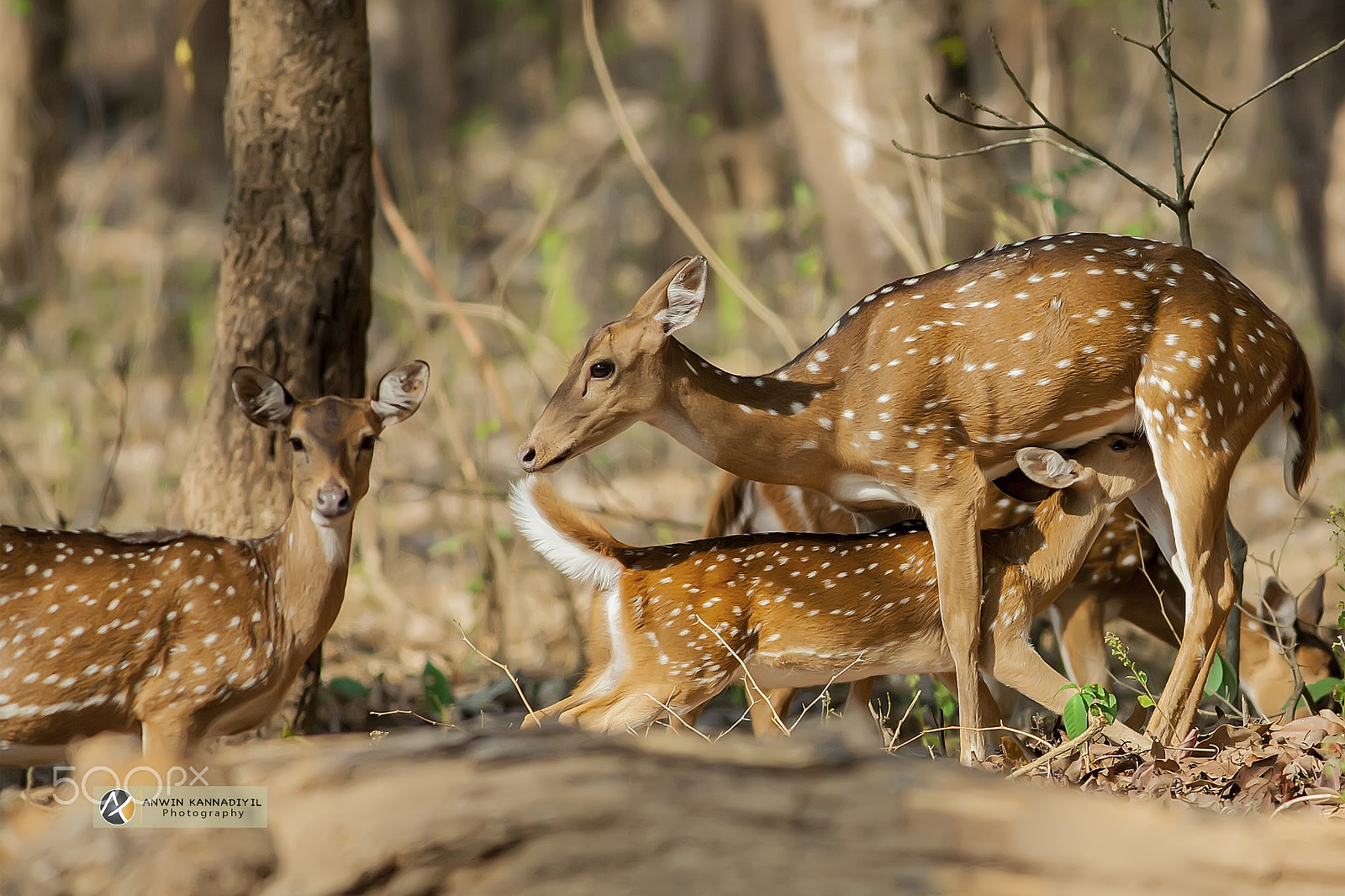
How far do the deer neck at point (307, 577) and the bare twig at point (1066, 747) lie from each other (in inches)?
84.3

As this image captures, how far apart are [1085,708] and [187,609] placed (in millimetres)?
2754

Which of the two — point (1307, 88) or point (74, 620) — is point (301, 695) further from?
point (1307, 88)

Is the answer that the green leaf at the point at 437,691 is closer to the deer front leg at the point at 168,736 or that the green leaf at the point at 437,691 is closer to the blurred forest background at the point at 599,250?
the blurred forest background at the point at 599,250

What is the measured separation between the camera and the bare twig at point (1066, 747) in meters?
3.97

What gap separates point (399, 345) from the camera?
29.8ft

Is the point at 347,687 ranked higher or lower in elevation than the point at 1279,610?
lower

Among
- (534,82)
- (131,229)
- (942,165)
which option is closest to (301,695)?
(942,165)

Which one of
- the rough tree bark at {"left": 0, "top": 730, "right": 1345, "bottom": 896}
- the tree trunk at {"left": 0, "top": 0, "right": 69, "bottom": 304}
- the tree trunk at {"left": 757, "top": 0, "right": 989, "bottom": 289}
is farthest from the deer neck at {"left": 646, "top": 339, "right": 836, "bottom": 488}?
the tree trunk at {"left": 0, "top": 0, "right": 69, "bottom": 304}

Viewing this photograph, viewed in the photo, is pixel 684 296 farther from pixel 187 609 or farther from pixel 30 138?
pixel 30 138

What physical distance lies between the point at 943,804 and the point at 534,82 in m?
23.4

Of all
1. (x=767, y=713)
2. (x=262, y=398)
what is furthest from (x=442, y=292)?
(x=767, y=713)

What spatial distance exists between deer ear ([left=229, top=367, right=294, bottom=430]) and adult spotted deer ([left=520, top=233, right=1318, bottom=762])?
0.79 meters

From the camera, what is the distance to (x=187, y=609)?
164 inches
